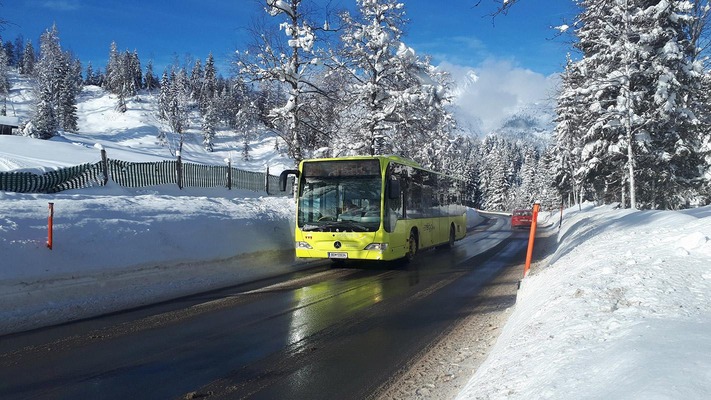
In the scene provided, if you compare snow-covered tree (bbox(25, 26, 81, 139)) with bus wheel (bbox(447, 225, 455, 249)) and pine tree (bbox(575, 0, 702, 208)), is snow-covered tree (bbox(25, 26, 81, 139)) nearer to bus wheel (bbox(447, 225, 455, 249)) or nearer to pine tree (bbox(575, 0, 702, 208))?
bus wheel (bbox(447, 225, 455, 249))

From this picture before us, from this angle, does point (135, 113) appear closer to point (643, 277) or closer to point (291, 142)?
point (291, 142)

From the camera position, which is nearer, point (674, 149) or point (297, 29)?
point (297, 29)

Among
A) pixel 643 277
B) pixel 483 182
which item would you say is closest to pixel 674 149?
pixel 643 277

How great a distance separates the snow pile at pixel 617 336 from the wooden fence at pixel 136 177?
14.8 metres

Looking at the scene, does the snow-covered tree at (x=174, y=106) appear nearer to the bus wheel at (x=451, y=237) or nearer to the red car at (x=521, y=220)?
the red car at (x=521, y=220)

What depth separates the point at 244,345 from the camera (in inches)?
234

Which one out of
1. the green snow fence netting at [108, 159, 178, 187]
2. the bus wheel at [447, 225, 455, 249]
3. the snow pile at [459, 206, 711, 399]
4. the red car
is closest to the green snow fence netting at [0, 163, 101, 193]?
the green snow fence netting at [108, 159, 178, 187]

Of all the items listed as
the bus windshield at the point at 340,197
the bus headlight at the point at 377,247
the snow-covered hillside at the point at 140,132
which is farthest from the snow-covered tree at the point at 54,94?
the bus headlight at the point at 377,247

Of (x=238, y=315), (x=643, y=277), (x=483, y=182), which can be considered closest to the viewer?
(x=643, y=277)

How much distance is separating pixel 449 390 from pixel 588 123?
25407 mm

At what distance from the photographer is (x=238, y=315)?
297 inches

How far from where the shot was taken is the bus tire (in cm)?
1463

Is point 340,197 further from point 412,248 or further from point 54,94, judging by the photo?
point 54,94

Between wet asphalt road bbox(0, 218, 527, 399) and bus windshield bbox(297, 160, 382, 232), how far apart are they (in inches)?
117
